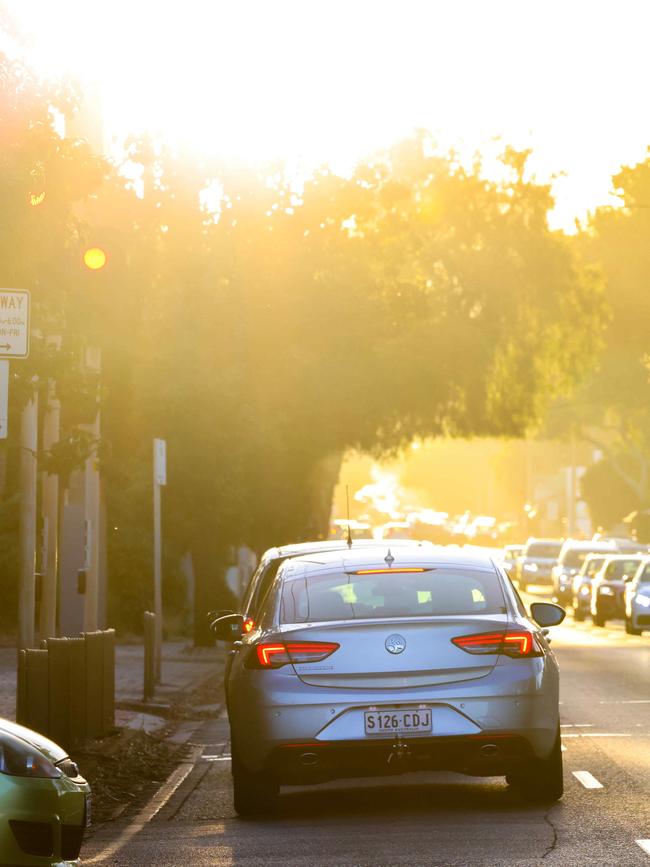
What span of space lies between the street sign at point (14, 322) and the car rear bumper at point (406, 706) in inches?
114

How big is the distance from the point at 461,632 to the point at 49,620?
8.29 meters

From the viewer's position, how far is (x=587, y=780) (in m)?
12.4

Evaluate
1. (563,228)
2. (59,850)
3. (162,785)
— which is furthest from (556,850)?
(563,228)

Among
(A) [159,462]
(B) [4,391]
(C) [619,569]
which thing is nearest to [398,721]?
(B) [4,391]

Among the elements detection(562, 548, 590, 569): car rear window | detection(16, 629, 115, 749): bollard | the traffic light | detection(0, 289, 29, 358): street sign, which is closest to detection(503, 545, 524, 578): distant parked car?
detection(562, 548, 590, 569): car rear window

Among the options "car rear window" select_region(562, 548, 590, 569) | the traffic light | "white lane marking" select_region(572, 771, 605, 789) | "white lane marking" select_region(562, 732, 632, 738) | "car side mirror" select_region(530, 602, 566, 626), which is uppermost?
the traffic light

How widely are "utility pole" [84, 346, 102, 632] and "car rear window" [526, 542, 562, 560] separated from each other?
4428 cm

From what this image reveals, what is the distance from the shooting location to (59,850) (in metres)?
7.84

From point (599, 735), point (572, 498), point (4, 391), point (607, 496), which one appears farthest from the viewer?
point (572, 498)

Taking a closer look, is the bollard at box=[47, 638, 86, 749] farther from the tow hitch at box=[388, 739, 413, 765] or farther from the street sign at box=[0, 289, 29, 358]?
the tow hitch at box=[388, 739, 413, 765]

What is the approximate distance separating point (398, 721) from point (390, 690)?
0.18 m

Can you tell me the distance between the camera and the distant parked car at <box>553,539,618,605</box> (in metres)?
50.5

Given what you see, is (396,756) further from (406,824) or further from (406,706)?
(406,824)

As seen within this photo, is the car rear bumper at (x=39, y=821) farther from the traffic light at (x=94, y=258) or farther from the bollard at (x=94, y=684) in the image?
the traffic light at (x=94, y=258)
